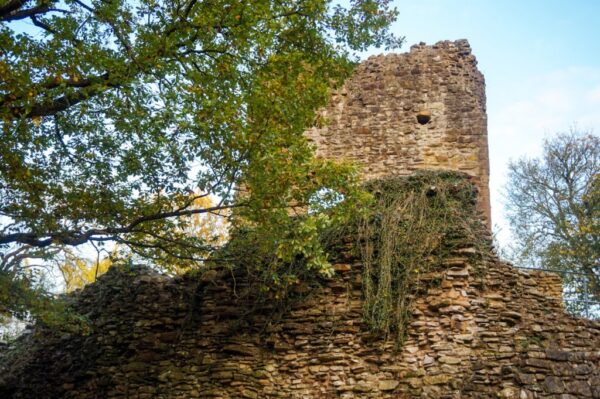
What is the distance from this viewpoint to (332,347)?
29.7 ft

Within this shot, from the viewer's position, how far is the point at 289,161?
8641 mm

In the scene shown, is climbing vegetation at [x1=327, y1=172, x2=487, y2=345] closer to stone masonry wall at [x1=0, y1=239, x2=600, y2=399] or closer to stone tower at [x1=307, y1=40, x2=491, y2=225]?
stone masonry wall at [x1=0, y1=239, x2=600, y2=399]

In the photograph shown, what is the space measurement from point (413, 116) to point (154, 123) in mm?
6304

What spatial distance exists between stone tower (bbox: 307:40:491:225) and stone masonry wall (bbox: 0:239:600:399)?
10.9ft

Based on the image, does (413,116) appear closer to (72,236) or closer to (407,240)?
(407,240)

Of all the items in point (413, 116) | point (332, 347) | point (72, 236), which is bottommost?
point (332, 347)

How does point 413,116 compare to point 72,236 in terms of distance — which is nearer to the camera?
point 72,236

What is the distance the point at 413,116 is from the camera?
41.9 feet

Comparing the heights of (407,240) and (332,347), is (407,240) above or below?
above

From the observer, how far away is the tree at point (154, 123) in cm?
788

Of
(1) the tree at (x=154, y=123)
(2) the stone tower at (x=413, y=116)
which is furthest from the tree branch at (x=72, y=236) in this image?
(2) the stone tower at (x=413, y=116)

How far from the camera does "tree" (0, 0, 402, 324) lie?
7883 millimetres

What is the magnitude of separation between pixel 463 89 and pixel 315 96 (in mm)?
4872

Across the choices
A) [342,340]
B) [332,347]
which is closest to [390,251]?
[342,340]
